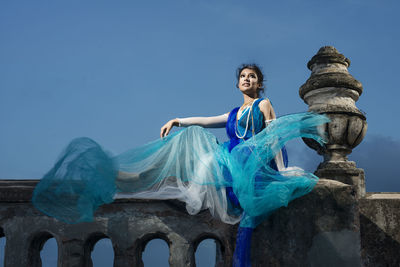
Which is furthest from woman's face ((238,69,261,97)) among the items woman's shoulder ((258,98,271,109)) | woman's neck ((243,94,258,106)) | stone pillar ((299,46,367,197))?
stone pillar ((299,46,367,197))

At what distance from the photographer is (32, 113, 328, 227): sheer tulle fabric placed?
3.67 m

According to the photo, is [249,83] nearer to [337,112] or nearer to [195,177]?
[195,177]

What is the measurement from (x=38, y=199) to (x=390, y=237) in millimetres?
4246

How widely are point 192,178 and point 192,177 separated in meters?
0.01

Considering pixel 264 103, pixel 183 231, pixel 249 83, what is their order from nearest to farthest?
pixel 183 231, pixel 264 103, pixel 249 83

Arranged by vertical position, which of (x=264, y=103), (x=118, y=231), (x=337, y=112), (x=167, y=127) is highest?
(x=337, y=112)

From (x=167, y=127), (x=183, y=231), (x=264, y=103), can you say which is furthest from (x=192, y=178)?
(x=264, y=103)

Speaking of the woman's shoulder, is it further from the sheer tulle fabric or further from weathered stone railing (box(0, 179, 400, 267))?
weathered stone railing (box(0, 179, 400, 267))

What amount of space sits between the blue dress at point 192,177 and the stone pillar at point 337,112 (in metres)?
2.06

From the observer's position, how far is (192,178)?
384 cm

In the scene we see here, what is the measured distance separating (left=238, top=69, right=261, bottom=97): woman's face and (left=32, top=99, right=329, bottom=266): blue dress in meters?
0.66

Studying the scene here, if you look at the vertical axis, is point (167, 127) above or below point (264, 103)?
below

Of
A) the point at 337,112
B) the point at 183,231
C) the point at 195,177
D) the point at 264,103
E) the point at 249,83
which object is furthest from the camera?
the point at 337,112

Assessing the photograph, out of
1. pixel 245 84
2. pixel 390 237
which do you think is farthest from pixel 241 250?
pixel 390 237
